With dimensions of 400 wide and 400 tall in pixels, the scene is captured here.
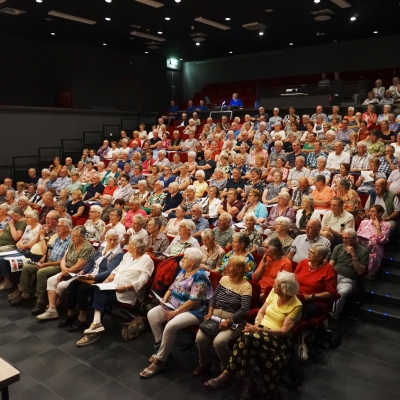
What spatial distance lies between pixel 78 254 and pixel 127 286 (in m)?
0.89

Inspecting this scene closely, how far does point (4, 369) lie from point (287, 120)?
801 centimetres

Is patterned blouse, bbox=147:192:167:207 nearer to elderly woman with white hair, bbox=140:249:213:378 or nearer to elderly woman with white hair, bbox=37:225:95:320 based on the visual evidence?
elderly woman with white hair, bbox=37:225:95:320

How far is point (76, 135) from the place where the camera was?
11.4 meters

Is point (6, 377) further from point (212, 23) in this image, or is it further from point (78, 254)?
point (212, 23)

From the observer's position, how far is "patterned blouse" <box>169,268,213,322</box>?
3.29 meters

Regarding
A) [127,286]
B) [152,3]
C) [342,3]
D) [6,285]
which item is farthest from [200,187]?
[342,3]

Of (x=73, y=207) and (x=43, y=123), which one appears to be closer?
(x=73, y=207)

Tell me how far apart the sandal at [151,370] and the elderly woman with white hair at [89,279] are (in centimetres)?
103

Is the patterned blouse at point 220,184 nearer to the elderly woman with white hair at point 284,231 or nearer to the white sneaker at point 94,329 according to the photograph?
the elderly woman with white hair at point 284,231

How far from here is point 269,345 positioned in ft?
9.05

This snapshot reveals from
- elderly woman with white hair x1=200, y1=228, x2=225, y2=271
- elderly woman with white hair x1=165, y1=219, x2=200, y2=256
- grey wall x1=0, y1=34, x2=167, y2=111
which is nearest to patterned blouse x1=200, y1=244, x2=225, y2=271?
elderly woman with white hair x1=200, y1=228, x2=225, y2=271

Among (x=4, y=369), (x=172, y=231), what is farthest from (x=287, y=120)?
(x=4, y=369)

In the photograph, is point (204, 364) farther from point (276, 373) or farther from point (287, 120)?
point (287, 120)

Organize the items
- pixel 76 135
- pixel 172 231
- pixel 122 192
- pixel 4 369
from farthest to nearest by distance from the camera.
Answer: pixel 76 135, pixel 122 192, pixel 172 231, pixel 4 369
